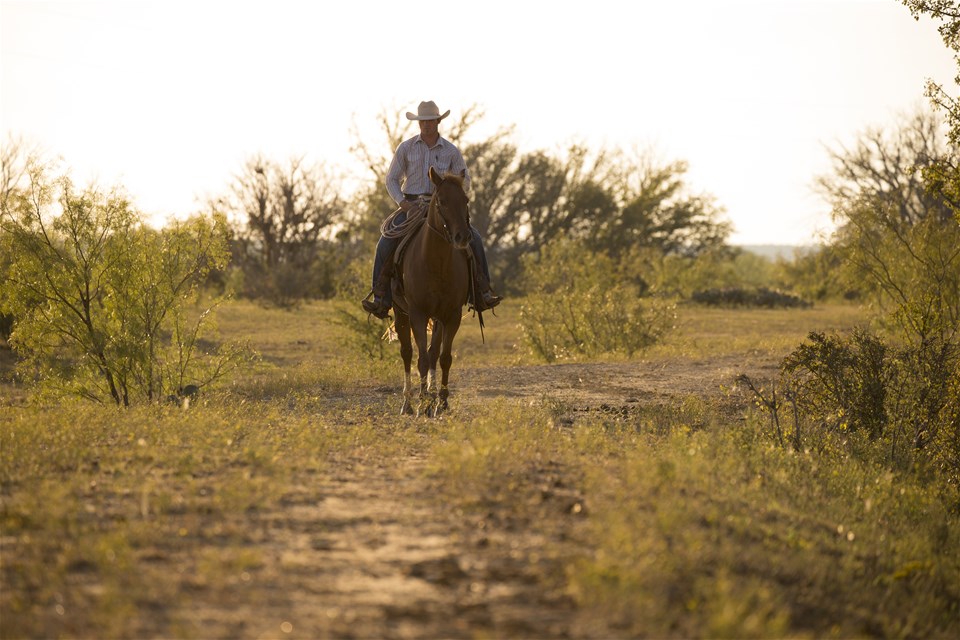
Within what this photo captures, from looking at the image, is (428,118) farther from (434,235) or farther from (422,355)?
(422,355)

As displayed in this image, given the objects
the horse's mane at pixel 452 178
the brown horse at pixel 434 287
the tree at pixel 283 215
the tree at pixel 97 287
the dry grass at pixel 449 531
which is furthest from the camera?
the tree at pixel 283 215

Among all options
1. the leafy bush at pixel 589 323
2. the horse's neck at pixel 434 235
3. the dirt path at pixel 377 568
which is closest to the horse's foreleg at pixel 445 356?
the horse's neck at pixel 434 235

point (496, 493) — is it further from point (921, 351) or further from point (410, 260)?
point (921, 351)

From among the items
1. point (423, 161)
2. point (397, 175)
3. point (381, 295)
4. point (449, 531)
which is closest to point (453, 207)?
point (423, 161)

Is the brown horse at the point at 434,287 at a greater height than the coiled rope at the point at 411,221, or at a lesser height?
lesser

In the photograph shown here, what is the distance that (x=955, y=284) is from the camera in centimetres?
1820

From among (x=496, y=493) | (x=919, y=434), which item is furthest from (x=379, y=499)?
(x=919, y=434)

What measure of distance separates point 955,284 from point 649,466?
1370 centimetres

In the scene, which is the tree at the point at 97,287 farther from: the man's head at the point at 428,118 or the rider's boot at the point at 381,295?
the man's head at the point at 428,118

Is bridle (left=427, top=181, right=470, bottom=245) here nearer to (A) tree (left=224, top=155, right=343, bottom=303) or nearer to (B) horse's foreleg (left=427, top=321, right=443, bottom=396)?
(B) horse's foreleg (left=427, top=321, right=443, bottom=396)

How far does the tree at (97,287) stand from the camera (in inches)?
480

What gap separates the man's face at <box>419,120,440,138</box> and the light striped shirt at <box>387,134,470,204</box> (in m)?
0.10

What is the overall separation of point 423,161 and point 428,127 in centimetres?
38

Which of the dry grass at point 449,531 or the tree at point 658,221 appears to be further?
the tree at point 658,221
